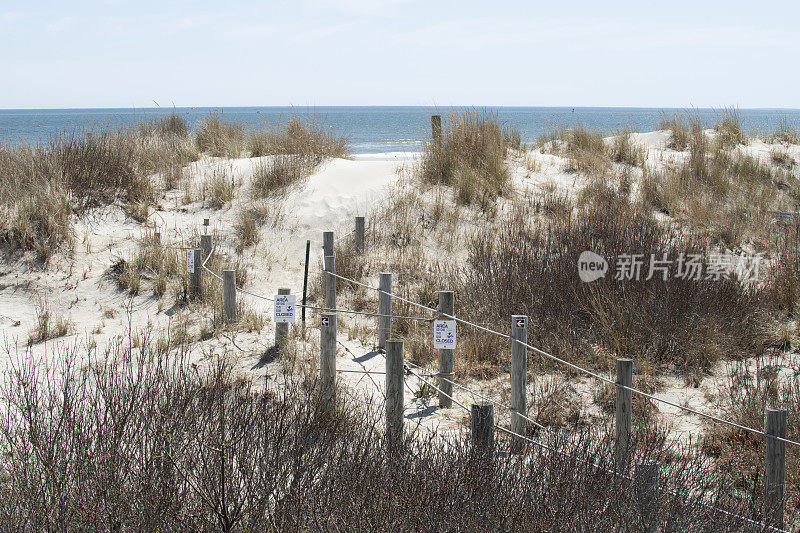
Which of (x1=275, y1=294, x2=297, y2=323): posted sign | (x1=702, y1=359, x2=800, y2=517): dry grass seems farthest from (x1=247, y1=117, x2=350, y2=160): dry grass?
(x1=702, y1=359, x2=800, y2=517): dry grass

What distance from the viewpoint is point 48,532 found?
282 cm

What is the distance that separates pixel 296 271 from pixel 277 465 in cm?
722

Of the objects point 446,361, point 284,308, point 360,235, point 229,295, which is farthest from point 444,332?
point 360,235

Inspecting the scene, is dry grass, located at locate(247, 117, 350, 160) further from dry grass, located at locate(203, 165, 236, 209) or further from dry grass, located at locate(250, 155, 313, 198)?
dry grass, located at locate(203, 165, 236, 209)

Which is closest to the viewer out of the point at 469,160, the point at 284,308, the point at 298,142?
the point at 284,308

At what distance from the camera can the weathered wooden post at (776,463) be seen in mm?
3467

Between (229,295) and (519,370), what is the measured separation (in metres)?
4.00

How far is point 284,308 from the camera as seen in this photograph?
653cm

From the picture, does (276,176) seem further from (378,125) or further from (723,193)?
(378,125)

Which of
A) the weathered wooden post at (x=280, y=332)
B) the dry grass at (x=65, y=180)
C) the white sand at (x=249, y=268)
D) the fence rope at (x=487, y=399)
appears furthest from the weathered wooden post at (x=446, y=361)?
the dry grass at (x=65, y=180)

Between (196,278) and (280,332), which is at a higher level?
(196,278)

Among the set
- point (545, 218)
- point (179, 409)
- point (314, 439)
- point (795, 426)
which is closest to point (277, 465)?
point (314, 439)

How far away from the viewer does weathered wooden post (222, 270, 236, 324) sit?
7.65m

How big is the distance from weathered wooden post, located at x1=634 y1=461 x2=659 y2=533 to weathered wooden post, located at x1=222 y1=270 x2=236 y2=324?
521cm
